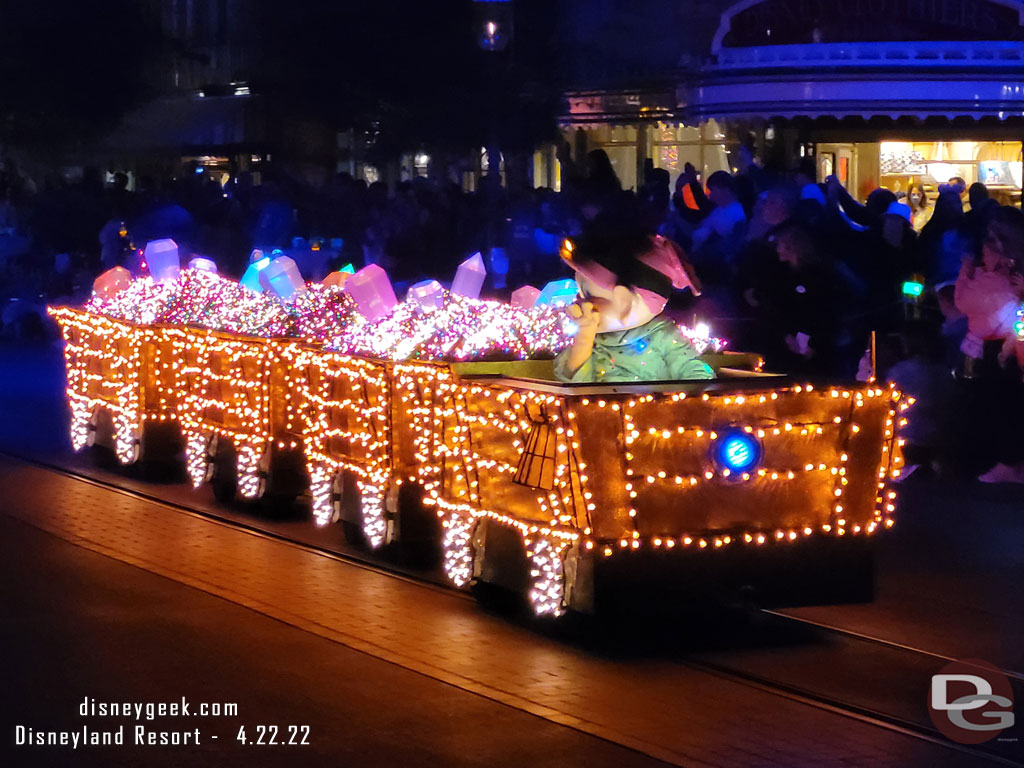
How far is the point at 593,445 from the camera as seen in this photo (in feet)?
23.4

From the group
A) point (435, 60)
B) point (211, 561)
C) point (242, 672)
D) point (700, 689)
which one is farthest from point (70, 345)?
point (435, 60)

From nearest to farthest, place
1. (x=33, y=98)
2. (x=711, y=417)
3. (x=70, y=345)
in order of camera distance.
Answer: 1. (x=711, y=417)
2. (x=70, y=345)
3. (x=33, y=98)

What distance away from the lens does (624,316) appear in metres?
8.03

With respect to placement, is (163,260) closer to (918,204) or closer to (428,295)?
(428,295)

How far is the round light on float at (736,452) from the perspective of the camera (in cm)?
732

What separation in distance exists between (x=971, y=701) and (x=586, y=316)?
244cm

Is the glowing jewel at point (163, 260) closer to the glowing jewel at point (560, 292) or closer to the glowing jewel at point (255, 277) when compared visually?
the glowing jewel at point (255, 277)

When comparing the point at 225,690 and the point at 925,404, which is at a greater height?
the point at 925,404

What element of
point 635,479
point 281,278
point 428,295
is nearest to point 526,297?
point 428,295

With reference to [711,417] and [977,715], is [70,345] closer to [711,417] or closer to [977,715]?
[711,417]

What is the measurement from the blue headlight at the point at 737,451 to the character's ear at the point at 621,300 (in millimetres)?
950

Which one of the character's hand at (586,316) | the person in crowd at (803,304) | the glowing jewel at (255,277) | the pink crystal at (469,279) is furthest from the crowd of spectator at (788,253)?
the glowing jewel at (255,277)

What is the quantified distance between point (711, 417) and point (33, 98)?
2755 centimetres

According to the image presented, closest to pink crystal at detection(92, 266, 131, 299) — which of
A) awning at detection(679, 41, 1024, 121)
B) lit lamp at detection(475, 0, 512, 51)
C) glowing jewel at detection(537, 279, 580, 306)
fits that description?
glowing jewel at detection(537, 279, 580, 306)
